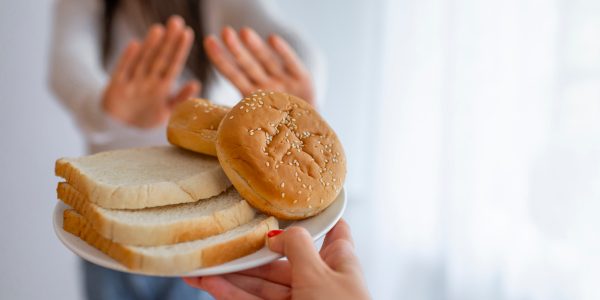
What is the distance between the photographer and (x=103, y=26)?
2.14 meters

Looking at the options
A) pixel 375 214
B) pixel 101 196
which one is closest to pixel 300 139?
pixel 101 196

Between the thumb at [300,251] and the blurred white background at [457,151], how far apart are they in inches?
57.1

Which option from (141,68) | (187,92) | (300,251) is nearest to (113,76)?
(141,68)

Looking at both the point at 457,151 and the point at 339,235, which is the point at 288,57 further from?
the point at 457,151

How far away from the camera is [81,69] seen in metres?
1.93

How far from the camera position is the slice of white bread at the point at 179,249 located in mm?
862

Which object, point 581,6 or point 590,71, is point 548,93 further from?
point 581,6

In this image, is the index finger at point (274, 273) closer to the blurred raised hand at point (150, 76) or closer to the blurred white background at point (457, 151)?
the blurred raised hand at point (150, 76)

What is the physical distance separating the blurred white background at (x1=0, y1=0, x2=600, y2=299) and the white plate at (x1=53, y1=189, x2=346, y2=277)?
1334mm

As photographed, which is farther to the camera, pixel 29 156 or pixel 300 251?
pixel 29 156

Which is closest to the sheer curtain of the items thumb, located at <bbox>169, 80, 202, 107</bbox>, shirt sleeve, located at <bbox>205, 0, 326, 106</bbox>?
shirt sleeve, located at <bbox>205, 0, 326, 106</bbox>

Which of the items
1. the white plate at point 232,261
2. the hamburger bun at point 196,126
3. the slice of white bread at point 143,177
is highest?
the hamburger bun at point 196,126

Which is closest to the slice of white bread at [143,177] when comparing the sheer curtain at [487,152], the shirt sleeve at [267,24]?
the shirt sleeve at [267,24]

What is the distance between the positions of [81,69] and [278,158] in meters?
1.22
